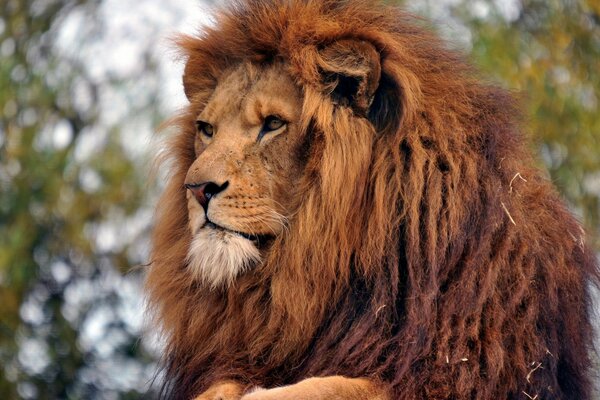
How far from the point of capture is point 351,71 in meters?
4.43

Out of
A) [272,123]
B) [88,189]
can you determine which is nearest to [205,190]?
[272,123]

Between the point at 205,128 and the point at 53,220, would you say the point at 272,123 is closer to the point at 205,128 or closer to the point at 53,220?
the point at 205,128

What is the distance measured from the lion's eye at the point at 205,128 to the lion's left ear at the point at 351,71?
551 millimetres

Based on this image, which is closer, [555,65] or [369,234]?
[369,234]

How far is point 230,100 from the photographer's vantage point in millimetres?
4652

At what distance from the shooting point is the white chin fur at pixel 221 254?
433cm

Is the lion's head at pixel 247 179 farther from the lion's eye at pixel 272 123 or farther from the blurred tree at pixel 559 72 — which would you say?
the blurred tree at pixel 559 72

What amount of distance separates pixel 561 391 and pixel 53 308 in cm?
542

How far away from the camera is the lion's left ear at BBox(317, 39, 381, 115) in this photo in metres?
4.43

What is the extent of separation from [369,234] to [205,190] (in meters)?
→ 0.64

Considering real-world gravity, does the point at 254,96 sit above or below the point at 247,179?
above

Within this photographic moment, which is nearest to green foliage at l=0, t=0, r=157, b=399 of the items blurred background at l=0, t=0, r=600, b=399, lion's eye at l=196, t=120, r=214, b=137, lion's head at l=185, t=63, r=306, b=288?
blurred background at l=0, t=0, r=600, b=399

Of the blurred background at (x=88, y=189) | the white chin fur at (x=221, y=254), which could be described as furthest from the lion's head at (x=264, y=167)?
the blurred background at (x=88, y=189)

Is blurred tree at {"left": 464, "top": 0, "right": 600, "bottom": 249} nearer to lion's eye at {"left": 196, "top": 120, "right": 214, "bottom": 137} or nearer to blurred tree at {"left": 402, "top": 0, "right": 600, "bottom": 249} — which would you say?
blurred tree at {"left": 402, "top": 0, "right": 600, "bottom": 249}
